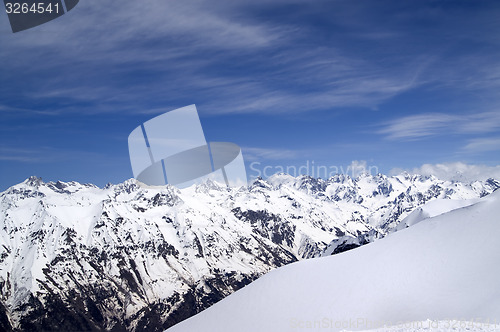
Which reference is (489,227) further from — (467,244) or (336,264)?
(336,264)

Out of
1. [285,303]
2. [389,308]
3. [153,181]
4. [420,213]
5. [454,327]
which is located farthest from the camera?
[420,213]

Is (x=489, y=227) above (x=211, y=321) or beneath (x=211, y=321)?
above

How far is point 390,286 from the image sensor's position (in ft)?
159

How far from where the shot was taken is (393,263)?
175 ft

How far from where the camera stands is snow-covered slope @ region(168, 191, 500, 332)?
137 ft

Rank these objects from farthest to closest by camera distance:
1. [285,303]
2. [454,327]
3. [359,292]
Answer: [285,303] → [359,292] → [454,327]

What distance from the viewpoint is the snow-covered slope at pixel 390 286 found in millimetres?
41625

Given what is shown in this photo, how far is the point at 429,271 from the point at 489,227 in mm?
10344

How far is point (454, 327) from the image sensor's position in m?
31.7

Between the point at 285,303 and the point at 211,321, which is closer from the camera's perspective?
the point at 285,303

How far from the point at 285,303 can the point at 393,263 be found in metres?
14.6

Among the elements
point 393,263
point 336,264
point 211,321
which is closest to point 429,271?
point 393,263

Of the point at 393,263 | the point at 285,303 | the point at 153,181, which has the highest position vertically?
the point at 153,181

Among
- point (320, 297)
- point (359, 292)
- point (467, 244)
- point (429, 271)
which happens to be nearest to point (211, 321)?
point (320, 297)
